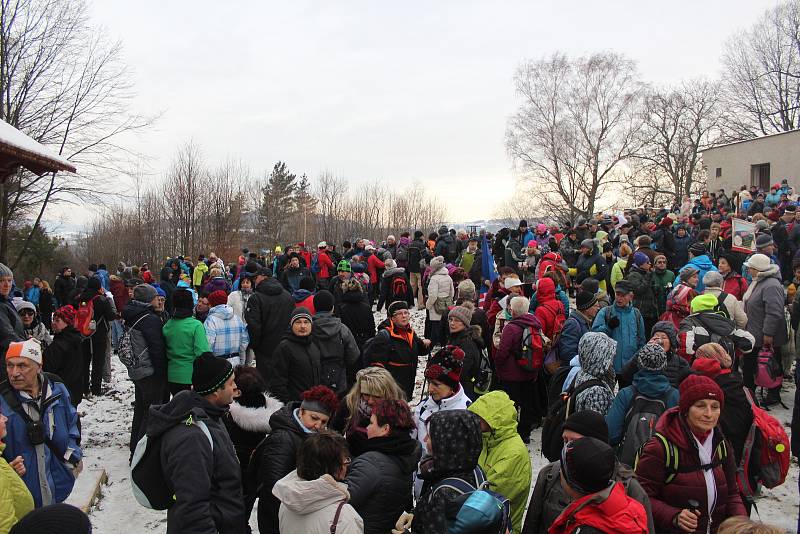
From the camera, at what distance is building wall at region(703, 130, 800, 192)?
29469 mm

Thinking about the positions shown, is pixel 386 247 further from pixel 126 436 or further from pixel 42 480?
pixel 42 480

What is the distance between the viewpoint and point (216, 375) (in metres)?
3.53

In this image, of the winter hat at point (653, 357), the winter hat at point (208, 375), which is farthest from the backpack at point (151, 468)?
the winter hat at point (653, 357)

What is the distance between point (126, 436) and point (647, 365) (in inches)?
278

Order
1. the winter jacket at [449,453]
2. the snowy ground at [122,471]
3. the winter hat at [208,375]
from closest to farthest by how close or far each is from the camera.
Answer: the winter jacket at [449,453], the winter hat at [208,375], the snowy ground at [122,471]

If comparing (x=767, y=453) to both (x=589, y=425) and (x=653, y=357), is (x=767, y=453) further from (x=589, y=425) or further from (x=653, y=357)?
(x=589, y=425)

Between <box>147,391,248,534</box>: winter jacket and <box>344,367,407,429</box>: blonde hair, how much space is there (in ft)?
3.80

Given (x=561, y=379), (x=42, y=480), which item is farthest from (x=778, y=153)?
(x=42, y=480)

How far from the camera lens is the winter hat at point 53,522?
1.98 metres

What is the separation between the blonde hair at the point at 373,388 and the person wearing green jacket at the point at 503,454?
70cm

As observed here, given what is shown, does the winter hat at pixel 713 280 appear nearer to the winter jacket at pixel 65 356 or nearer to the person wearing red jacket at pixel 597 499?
the person wearing red jacket at pixel 597 499

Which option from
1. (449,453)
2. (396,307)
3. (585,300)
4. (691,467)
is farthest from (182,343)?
(691,467)

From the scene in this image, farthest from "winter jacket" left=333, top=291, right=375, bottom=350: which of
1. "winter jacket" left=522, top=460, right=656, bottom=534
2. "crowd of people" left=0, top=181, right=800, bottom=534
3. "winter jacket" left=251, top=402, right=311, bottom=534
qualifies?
"winter jacket" left=522, top=460, right=656, bottom=534

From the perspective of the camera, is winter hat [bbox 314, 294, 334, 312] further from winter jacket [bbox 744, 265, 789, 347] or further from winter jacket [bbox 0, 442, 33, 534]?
winter jacket [bbox 744, 265, 789, 347]
